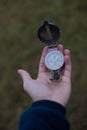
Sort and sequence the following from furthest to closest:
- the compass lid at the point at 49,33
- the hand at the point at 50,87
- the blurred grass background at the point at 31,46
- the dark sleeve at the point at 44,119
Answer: the blurred grass background at the point at 31,46 < the compass lid at the point at 49,33 < the hand at the point at 50,87 < the dark sleeve at the point at 44,119

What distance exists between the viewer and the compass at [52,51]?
1.69 metres

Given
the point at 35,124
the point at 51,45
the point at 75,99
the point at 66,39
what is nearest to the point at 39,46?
the point at 66,39

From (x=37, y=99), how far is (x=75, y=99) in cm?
114

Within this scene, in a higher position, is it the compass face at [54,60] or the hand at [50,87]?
the compass face at [54,60]

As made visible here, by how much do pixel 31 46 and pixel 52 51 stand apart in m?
1.59

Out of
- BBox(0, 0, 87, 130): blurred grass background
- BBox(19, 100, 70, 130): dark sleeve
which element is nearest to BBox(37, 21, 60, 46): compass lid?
BBox(19, 100, 70, 130): dark sleeve

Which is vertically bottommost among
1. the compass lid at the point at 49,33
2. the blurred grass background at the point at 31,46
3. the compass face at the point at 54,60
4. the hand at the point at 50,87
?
the blurred grass background at the point at 31,46

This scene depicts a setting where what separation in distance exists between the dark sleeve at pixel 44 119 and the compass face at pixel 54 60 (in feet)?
0.73

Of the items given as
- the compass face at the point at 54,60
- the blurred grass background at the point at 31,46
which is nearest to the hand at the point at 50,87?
the compass face at the point at 54,60

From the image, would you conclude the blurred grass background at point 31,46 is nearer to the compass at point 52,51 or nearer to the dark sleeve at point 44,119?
the compass at point 52,51

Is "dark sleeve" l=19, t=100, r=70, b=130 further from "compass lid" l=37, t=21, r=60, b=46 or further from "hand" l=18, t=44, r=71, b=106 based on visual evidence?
"compass lid" l=37, t=21, r=60, b=46

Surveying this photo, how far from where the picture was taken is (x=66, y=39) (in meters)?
3.23

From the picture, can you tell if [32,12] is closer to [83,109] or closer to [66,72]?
[83,109]

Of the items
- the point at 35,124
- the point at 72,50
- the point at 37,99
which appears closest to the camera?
the point at 35,124
